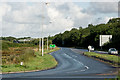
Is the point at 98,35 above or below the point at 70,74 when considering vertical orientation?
above

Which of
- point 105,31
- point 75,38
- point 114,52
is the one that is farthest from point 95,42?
point 75,38

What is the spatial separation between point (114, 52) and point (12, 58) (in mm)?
29766

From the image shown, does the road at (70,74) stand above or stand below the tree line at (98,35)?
below

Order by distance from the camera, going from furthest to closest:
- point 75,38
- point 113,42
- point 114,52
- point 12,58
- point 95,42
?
point 75,38
point 95,42
point 113,42
point 114,52
point 12,58

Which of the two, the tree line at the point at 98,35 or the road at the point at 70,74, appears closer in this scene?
the road at the point at 70,74

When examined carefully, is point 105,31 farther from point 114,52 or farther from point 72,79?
point 72,79

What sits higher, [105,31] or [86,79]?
[105,31]

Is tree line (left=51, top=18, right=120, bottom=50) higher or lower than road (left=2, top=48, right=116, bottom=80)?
higher

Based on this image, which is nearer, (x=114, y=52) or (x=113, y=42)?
(x=114, y=52)

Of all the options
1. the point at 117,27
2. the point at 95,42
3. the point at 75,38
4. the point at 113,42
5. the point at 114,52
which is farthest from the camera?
the point at 75,38

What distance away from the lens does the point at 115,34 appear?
8188cm

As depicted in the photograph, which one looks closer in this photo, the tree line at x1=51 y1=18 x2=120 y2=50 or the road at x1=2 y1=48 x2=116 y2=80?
the road at x1=2 y1=48 x2=116 y2=80

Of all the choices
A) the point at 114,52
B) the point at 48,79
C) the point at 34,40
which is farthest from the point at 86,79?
the point at 34,40

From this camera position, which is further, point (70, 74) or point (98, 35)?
point (98, 35)
